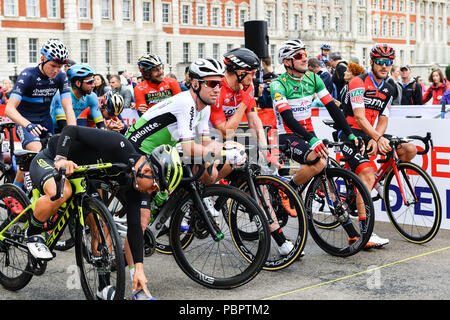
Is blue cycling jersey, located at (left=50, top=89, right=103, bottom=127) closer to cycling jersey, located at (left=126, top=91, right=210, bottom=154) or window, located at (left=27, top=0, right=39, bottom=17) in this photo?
cycling jersey, located at (left=126, top=91, right=210, bottom=154)

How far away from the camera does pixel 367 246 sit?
6785mm

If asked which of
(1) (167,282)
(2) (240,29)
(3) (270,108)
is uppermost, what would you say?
(2) (240,29)

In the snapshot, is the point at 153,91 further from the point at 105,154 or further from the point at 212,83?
the point at 105,154

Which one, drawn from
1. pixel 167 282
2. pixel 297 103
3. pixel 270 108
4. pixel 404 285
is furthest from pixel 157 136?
pixel 270 108

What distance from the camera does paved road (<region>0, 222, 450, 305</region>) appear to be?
5.30 metres

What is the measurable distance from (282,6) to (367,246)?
84689 millimetres

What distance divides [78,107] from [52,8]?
56414 mm

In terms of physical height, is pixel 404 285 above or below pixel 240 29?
below

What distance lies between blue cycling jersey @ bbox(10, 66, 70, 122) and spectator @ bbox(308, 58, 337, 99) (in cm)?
662

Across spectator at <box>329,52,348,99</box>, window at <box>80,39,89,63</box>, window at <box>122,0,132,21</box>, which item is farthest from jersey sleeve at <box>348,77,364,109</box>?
window at <box>122,0,132,21</box>

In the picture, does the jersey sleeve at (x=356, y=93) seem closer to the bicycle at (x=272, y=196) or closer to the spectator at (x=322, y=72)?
the bicycle at (x=272, y=196)
